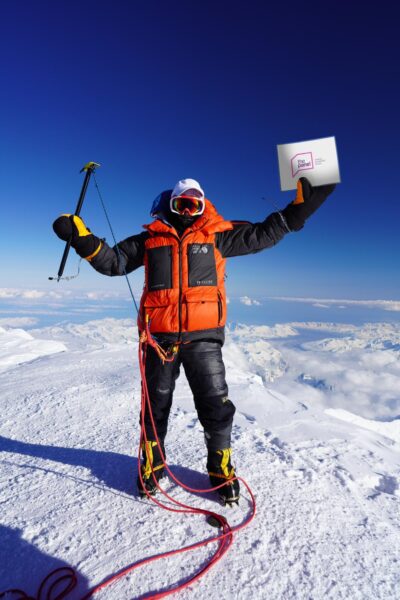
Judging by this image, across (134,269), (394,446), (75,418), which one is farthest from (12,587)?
(394,446)

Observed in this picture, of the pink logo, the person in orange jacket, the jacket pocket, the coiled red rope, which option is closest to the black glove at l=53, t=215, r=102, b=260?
the person in orange jacket

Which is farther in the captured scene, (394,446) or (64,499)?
(394,446)

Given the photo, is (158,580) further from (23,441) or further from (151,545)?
(23,441)

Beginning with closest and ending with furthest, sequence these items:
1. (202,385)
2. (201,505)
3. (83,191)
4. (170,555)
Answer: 1. (170,555)
2. (201,505)
3. (202,385)
4. (83,191)

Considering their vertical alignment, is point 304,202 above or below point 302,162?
below

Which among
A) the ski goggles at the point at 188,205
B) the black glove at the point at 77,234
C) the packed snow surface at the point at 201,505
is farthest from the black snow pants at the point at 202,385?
the ski goggles at the point at 188,205

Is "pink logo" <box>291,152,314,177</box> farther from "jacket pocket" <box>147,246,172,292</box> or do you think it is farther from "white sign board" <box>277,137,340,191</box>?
"jacket pocket" <box>147,246,172,292</box>

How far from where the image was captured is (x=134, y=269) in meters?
3.69

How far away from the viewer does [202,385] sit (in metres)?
3.28

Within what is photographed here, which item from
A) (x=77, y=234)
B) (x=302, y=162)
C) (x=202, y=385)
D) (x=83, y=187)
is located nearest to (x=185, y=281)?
(x=202, y=385)

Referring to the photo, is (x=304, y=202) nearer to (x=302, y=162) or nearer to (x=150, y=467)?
(x=302, y=162)

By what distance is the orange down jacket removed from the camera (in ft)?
10.6

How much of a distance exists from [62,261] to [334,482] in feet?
13.3

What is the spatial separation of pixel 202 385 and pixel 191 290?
3.27ft
